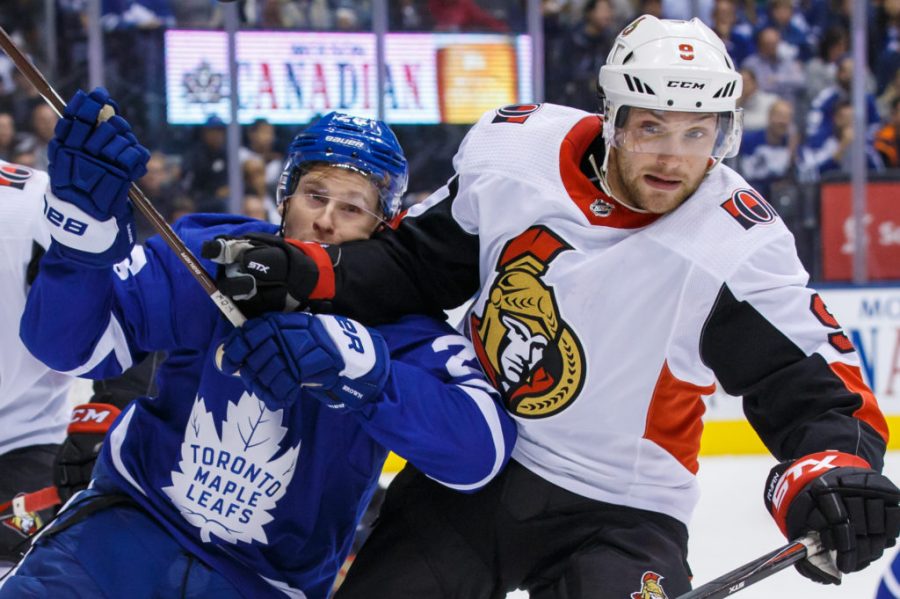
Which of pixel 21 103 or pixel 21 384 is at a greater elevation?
pixel 21 103

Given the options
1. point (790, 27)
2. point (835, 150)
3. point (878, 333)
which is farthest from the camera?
point (790, 27)

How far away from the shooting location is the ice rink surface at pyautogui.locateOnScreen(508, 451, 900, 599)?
3.28 metres

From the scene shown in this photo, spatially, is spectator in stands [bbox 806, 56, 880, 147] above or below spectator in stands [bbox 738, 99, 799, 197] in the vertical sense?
above

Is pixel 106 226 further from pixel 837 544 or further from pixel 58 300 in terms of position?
pixel 837 544

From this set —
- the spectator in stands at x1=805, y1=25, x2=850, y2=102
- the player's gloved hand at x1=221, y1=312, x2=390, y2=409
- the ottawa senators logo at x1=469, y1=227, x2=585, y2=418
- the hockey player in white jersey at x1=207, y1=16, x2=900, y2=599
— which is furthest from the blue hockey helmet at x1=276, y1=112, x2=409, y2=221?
the spectator in stands at x1=805, y1=25, x2=850, y2=102

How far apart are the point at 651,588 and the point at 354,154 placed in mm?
832

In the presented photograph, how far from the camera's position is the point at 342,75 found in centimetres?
552

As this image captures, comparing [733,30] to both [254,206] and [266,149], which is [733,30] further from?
[254,206]

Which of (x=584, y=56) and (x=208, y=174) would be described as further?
(x=584, y=56)

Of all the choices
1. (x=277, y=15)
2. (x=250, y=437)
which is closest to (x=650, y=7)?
(x=277, y=15)

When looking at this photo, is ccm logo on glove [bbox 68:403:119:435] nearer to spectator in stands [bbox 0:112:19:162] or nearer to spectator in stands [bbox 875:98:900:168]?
spectator in stands [bbox 0:112:19:162]

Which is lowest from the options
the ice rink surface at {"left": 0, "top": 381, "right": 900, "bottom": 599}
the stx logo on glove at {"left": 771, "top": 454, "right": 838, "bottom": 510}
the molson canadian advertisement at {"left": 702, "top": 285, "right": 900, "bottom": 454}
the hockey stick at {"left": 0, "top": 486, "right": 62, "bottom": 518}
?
the ice rink surface at {"left": 0, "top": 381, "right": 900, "bottom": 599}

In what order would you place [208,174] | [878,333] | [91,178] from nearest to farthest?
1. [91,178]
2. [878,333]
3. [208,174]

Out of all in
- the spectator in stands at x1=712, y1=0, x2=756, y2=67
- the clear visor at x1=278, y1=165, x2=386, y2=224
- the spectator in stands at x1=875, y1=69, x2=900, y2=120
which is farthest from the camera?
the spectator in stands at x1=712, y1=0, x2=756, y2=67
